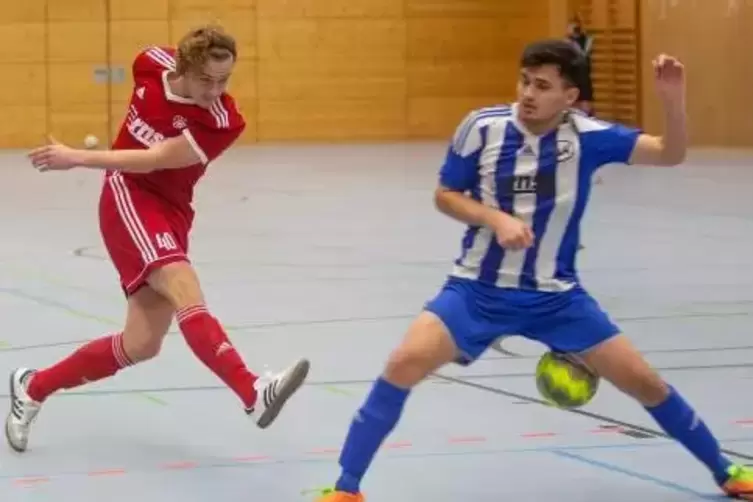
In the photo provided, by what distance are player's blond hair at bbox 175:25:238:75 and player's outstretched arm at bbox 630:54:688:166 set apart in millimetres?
1343

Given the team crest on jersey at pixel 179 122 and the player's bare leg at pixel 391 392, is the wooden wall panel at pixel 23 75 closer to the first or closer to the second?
the team crest on jersey at pixel 179 122

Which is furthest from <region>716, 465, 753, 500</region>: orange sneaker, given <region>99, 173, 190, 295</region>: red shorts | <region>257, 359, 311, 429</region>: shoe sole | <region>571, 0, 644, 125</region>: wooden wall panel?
<region>571, 0, 644, 125</region>: wooden wall panel

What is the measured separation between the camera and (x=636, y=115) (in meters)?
25.6

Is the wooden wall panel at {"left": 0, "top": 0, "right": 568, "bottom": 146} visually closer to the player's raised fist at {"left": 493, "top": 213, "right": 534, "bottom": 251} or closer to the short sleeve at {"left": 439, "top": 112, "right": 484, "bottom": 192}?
the short sleeve at {"left": 439, "top": 112, "right": 484, "bottom": 192}

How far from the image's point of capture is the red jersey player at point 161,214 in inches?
204

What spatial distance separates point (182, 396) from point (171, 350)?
3.85 feet

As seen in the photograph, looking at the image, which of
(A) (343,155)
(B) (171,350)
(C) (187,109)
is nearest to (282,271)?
(B) (171,350)

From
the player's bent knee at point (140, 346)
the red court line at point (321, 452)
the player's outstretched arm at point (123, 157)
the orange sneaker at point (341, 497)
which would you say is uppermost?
the player's outstretched arm at point (123, 157)

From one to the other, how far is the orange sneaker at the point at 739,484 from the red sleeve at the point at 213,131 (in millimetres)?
1930

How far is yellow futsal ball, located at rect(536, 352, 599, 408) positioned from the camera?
15.4 ft

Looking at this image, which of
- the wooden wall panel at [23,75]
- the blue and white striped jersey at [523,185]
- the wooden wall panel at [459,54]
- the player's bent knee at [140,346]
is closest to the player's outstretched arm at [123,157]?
the player's bent knee at [140,346]

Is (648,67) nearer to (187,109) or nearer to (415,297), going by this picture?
(415,297)

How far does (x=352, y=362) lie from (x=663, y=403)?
109 inches

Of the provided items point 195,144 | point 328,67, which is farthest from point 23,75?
point 195,144
